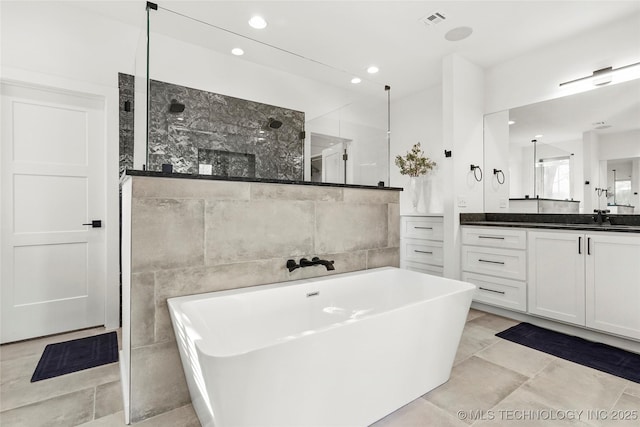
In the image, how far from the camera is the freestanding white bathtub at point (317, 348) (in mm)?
1043

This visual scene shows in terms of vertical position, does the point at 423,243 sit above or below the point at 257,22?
below

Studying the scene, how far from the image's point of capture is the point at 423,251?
148 inches

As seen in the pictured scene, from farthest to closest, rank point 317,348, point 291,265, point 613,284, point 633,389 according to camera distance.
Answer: point 613,284, point 291,265, point 633,389, point 317,348

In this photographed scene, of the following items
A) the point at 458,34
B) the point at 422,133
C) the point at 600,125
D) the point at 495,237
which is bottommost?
the point at 495,237

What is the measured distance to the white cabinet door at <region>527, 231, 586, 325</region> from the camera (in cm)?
244

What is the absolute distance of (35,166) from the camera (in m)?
2.47

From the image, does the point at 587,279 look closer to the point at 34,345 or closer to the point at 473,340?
the point at 473,340

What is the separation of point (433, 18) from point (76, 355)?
3.86 meters

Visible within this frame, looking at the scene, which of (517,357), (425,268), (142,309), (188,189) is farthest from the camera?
(425,268)

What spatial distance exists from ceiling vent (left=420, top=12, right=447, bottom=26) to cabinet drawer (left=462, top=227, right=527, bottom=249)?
1.99m

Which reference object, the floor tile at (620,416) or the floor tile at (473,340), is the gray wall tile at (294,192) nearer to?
the floor tile at (473,340)

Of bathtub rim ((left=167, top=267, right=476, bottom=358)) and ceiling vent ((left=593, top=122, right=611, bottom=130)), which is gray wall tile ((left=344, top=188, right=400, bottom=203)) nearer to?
bathtub rim ((left=167, top=267, right=476, bottom=358))

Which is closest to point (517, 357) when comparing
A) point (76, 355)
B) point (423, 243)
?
point (423, 243)

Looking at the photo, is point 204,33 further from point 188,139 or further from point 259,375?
point 259,375
